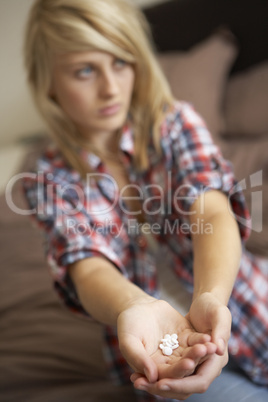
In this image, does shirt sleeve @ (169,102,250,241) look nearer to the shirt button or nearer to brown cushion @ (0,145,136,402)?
the shirt button

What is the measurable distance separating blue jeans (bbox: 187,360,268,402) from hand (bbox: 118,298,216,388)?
49 mm

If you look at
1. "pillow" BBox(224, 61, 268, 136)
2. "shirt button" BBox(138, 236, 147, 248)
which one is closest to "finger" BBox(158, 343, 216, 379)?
"shirt button" BBox(138, 236, 147, 248)

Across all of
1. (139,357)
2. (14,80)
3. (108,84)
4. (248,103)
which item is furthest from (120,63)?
(14,80)

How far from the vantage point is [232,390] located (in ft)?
1.37

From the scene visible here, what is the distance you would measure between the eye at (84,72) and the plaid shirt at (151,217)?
12 cm

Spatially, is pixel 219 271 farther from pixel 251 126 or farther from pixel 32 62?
pixel 251 126

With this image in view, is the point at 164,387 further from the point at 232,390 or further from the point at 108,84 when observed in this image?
the point at 108,84

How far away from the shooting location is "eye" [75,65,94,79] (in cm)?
57

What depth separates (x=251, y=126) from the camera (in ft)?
3.67

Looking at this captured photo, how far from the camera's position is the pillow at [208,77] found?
1201 mm

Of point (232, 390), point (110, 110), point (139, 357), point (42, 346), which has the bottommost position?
point (42, 346)

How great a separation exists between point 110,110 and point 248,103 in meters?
→ 0.65

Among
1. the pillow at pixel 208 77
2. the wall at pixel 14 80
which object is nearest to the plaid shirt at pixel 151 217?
the wall at pixel 14 80

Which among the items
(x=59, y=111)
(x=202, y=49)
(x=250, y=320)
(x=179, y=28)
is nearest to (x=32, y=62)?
(x=59, y=111)
